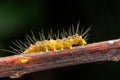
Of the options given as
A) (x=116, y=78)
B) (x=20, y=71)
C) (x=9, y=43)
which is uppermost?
(x=20, y=71)

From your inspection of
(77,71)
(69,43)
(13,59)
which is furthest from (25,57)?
(77,71)

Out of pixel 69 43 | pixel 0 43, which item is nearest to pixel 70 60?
pixel 69 43

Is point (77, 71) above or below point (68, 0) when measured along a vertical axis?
below

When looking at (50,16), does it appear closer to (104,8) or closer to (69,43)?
(104,8)

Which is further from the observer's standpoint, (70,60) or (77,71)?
(77,71)

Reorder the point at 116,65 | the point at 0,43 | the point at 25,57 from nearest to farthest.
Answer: the point at 25,57 → the point at 0,43 → the point at 116,65

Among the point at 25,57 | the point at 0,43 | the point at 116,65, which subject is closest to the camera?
the point at 25,57

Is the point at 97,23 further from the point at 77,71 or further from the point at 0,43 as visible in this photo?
the point at 0,43
